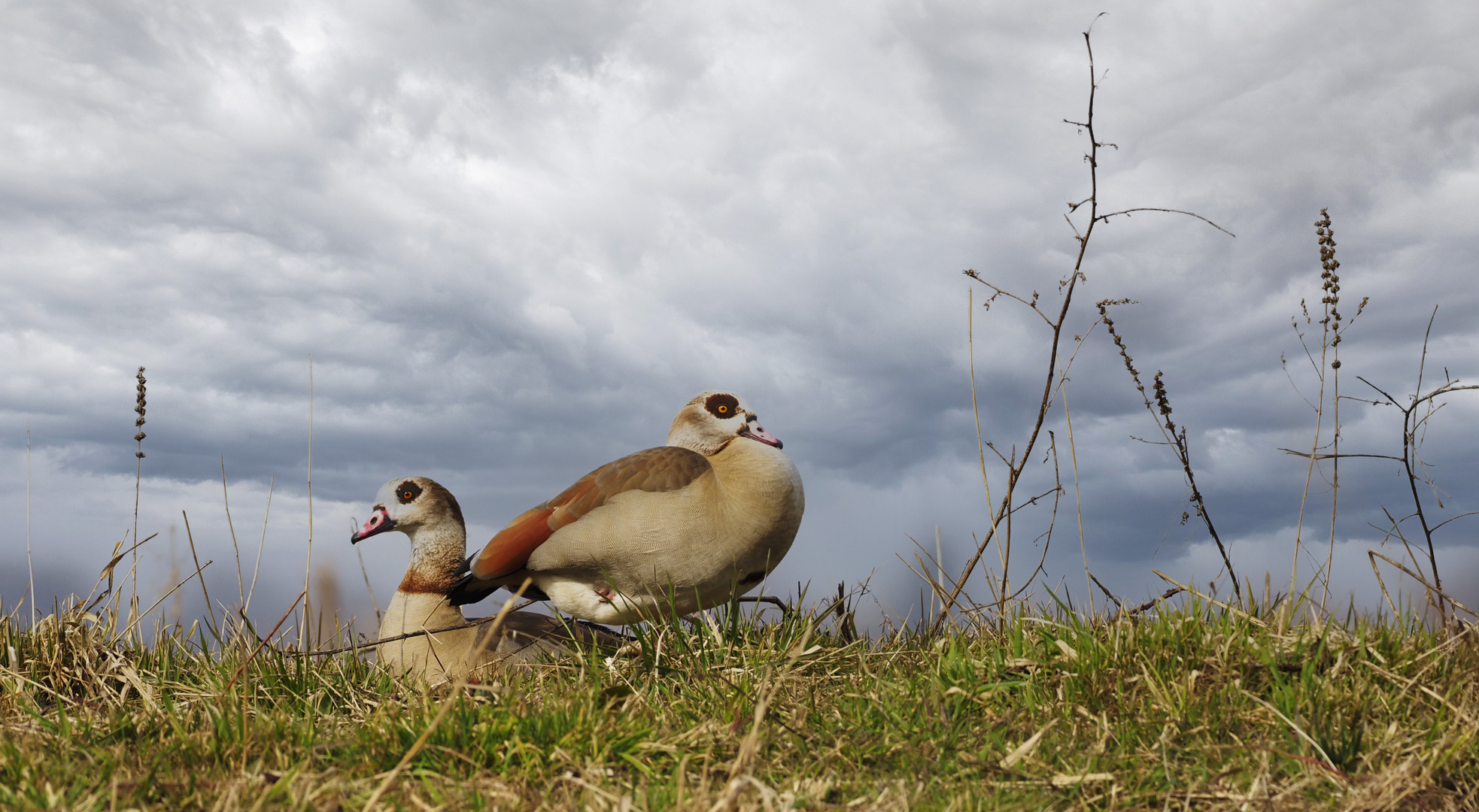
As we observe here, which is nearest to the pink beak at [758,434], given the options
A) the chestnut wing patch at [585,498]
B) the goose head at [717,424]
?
the goose head at [717,424]

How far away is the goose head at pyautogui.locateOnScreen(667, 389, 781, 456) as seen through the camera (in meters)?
5.24

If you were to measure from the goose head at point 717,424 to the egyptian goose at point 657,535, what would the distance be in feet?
0.38

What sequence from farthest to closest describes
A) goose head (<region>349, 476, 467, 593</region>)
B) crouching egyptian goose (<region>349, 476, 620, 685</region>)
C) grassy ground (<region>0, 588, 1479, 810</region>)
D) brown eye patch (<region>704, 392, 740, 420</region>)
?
1. goose head (<region>349, 476, 467, 593</region>)
2. brown eye patch (<region>704, 392, 740, 420</region>)
3. crouching egyptian goose (<region>349, 476, 620, 685</region>)
4. grassy ground (<region>0, 588, 1479, 810</region>)

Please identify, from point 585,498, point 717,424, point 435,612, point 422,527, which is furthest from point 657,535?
point 422,527

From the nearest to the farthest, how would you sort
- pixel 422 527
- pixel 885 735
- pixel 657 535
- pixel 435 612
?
pixel 885 735, pixel 657 535, pixel 435 612, pixel 422 527

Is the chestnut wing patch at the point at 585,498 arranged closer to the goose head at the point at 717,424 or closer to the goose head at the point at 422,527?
the goose head at the point at 717,424

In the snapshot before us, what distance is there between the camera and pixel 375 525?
5.70 meters

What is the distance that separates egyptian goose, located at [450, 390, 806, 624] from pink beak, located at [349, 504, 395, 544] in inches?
38.3

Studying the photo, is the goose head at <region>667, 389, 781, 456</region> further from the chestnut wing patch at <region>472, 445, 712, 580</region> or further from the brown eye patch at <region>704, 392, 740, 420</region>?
the chestnut wing patch at <region>472, 445, 712, 580</region>

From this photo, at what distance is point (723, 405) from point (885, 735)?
94.0 inches

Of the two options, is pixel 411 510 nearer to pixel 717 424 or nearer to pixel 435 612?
pixel 435 612

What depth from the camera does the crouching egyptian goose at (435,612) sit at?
17.0 feet

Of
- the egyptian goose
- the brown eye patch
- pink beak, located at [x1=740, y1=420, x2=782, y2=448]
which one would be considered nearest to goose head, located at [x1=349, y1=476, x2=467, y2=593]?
the egyptian goose

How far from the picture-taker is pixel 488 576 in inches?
194
